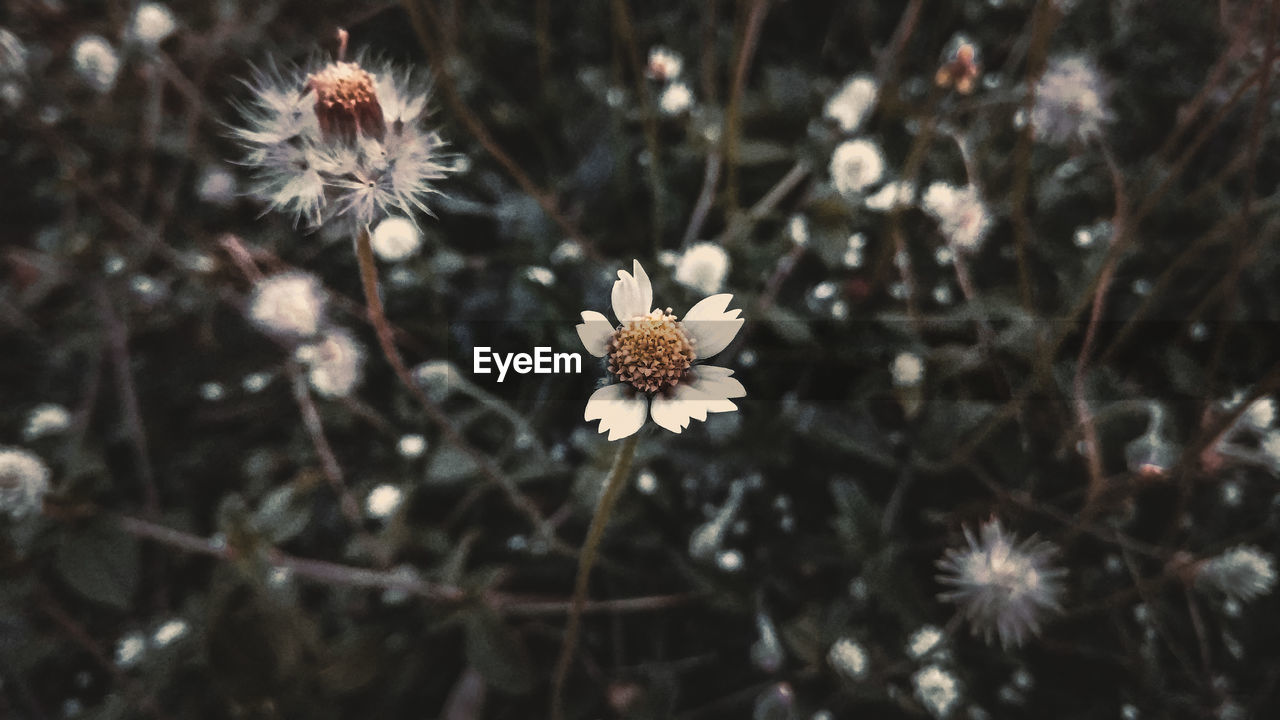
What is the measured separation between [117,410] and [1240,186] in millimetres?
2182

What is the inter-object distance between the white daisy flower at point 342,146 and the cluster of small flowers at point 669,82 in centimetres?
55

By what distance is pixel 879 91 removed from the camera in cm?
133

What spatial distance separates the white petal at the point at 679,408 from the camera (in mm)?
596

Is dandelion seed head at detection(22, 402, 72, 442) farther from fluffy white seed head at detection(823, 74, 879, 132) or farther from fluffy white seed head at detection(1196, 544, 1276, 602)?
fluffy white seed head at detection(1196, 544, 1276, 602)

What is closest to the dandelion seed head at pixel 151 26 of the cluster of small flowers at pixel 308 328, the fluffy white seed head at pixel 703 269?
the cluster of small flowers at pixel 308 328

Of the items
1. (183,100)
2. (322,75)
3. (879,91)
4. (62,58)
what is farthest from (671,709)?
(62,58)

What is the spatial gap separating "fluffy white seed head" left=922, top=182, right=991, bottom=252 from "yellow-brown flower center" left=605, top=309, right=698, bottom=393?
26.5 inches

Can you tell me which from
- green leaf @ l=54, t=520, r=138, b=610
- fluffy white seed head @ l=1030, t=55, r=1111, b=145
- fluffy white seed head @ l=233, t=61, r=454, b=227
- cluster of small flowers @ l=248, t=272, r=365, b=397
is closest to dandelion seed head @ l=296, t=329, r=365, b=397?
cluster of small flowers @ l=248, t=272, r=365, b=397

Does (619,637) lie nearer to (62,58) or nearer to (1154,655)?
(1154,655)

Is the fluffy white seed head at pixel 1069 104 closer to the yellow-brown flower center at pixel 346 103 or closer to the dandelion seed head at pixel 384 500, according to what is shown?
the yellow-brown flower center at pixel 346 103

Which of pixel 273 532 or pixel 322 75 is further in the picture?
pixel 273 532

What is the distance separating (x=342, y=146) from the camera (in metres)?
0.67

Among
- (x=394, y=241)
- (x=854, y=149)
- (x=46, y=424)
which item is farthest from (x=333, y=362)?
(x=854, y=149)

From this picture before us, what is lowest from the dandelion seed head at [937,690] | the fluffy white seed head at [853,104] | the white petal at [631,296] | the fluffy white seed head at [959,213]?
the dandelion seed head at [937,690]
